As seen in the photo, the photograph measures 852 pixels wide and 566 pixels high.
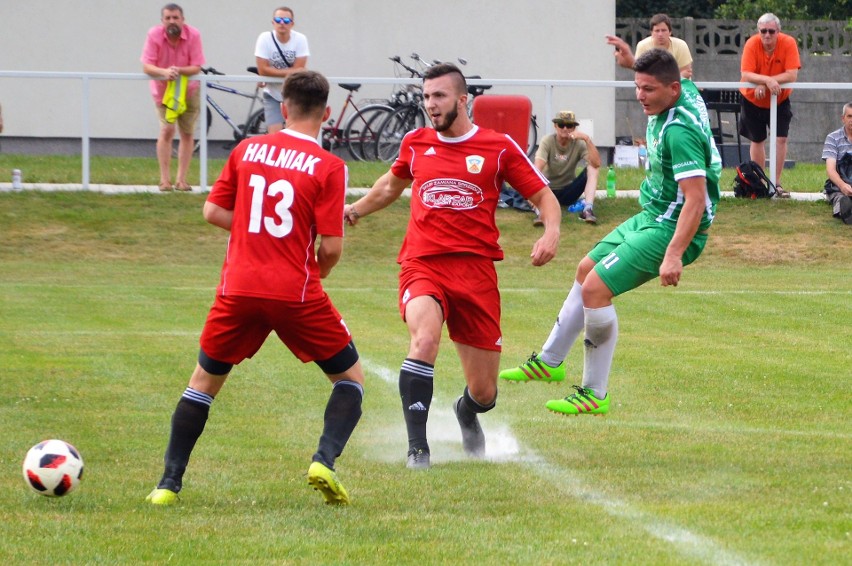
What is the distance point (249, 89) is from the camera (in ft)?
63.3

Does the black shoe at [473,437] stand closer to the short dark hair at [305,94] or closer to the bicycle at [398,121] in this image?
the short dark hair at [305,94]

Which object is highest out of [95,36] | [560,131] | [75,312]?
[95,36]

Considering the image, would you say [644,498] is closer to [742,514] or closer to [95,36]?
[742,514]

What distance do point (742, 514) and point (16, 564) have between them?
283cm

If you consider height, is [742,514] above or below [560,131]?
below

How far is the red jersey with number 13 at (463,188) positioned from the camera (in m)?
6.82

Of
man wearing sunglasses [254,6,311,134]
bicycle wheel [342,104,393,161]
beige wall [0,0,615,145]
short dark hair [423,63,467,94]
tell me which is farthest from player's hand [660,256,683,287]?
beige wall [0,0,615,145]

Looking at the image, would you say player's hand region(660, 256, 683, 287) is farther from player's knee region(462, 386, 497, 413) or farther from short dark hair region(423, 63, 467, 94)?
short dark hair region(423, 63, 467, 94)

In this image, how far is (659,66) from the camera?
7047 millimetres

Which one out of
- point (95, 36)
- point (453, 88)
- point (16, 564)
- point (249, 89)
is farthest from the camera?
point (95, 36)

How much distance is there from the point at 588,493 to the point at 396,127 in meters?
14.5

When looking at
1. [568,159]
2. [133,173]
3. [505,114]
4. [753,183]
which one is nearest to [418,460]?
[568,159]

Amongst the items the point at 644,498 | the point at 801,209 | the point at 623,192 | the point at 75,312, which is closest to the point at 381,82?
the point at 623,192

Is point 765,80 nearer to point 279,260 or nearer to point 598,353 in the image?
point 598,353
